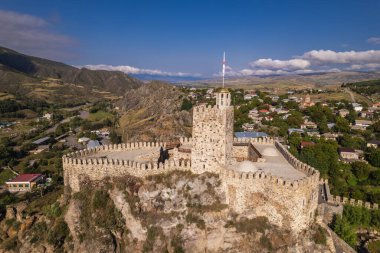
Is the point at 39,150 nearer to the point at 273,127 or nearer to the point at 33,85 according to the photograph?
the point at 273,127

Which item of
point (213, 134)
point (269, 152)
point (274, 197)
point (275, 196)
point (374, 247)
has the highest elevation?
point (213, 134)

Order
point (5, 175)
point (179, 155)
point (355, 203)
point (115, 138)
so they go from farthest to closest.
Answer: point (115, 138) < point (5, 175) < point (355, 203) < point (179, 155)

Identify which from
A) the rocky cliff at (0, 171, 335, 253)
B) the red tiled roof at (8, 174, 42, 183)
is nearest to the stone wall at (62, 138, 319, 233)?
the rocky cliff at (0, 171, 335, 253)

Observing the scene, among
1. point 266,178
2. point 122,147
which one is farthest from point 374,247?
A: point 122,147

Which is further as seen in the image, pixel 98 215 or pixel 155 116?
pixel 155 116

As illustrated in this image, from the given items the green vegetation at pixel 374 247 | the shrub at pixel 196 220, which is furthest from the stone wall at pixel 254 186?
the green vegetation at pixel 374 247

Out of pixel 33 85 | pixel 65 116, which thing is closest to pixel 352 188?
pixel 65 116

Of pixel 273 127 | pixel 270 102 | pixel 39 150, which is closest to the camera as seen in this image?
pixel 273 127

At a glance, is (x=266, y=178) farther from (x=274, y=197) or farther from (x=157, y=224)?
(x=157, y=224)
